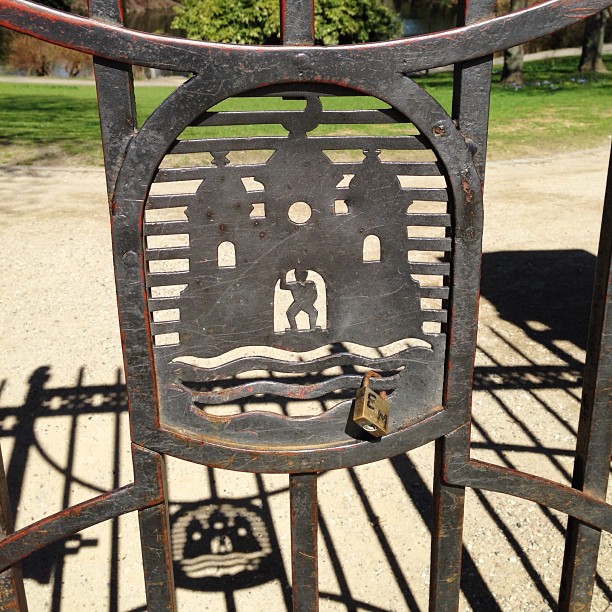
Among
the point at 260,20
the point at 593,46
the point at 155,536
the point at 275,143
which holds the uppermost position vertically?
the point at 260,20

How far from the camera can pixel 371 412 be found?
149 centimetres

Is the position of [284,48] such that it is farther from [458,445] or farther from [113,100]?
[458,445]

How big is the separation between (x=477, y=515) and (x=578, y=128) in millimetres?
10358

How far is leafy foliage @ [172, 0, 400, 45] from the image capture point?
18172 mm

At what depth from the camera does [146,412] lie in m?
1.49

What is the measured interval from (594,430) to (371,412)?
544 mm

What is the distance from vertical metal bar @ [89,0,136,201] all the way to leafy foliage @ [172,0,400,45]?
17.3 m

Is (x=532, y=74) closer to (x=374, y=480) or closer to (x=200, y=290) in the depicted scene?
(x=374, y=480)

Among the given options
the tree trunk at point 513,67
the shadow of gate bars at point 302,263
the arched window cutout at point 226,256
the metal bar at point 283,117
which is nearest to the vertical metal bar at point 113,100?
the shadow of gate bars at point 302,263

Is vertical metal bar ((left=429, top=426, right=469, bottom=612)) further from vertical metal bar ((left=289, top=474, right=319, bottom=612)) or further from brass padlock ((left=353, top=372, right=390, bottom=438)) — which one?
vertical metal bar ((left=289, top=474, right=319, bottom=612))

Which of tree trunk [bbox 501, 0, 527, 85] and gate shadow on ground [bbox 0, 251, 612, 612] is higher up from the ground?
tree trunk [bbox 501, 0, 527, 85]

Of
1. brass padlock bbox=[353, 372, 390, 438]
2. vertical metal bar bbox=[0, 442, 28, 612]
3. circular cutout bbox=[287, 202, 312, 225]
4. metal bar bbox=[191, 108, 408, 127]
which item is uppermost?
metal bar bbox=[191, 108, 408, 127]

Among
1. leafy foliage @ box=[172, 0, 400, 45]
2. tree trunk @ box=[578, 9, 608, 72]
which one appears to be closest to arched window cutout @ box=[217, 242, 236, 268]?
leafy foliage @ box=[172, 0, 400, 45]

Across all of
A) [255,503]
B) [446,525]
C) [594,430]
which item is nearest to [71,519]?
[446,525]
